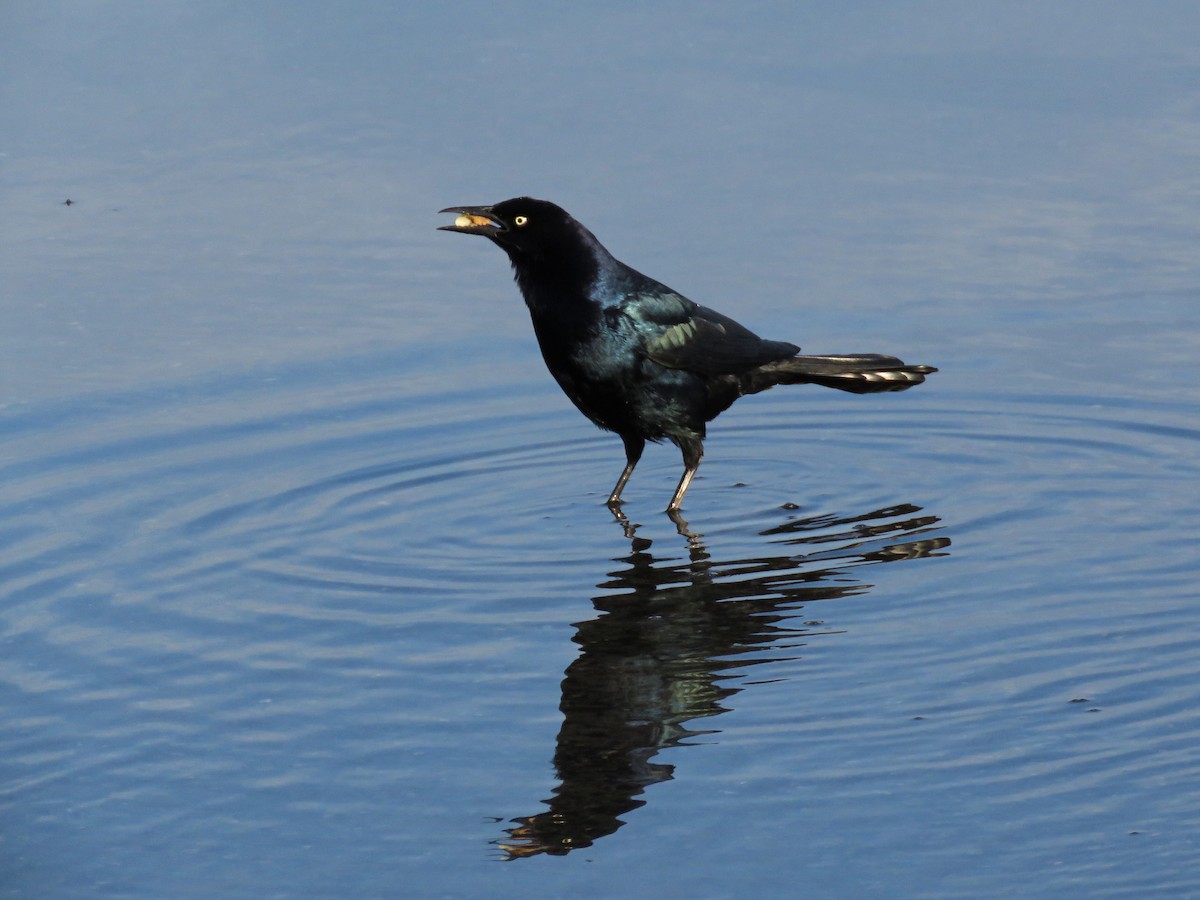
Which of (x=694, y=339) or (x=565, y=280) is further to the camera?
(x=694, y=339)

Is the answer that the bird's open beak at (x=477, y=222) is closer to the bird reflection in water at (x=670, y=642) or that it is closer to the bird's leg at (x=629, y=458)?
the bird's leg at (x=629, y=458)

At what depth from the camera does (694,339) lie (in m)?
10.1

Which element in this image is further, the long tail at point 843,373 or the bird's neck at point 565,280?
the long tail at point 843,373

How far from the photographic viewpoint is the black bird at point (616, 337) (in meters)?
9.83

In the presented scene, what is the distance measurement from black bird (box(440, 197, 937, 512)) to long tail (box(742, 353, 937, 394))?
0.17 metres

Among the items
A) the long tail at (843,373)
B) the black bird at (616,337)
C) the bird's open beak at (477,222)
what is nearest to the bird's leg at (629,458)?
the black bird at (616,337)

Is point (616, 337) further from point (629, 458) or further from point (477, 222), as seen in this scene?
point (477, 222)

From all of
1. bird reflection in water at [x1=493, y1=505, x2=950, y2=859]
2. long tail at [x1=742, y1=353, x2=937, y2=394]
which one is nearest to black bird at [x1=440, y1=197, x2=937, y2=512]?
long tail at [x1=742, y1=353, x2=937, y2=394]

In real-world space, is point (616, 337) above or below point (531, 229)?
below


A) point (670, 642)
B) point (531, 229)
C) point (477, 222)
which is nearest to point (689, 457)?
point (531, 229)

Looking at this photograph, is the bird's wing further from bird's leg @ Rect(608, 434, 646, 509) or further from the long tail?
bird's leg @ Rect(608, 434, 646, 509)

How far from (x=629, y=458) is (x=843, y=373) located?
3.76ft

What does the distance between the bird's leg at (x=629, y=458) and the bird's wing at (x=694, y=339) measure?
424mm

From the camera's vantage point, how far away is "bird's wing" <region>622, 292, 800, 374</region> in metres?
9.93
